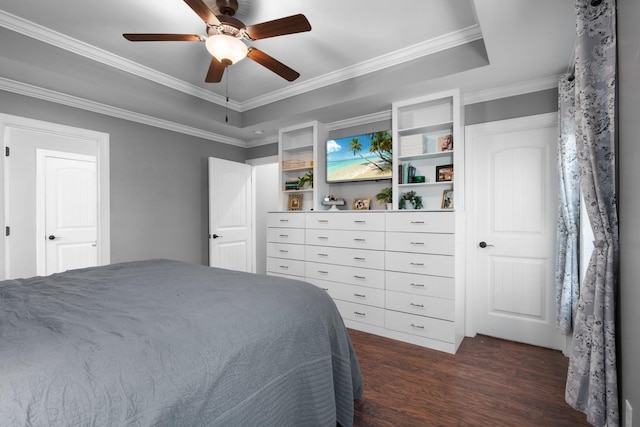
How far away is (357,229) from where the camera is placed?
→ 10.4 ft

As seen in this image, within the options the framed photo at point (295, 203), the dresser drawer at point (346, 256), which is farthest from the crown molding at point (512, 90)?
the framed photo at point (295, 203)

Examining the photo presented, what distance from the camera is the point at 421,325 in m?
2.80

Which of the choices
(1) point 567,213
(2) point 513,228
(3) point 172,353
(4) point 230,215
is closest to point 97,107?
(4) point 230,215

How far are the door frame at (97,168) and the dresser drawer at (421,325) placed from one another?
303 cm

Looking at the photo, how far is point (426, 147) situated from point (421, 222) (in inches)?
31.5

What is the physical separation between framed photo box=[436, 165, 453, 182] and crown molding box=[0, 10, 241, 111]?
267 centimetres

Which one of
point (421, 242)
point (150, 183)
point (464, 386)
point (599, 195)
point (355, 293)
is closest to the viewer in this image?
point (599, 195)

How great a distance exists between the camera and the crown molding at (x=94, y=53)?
7.36ft

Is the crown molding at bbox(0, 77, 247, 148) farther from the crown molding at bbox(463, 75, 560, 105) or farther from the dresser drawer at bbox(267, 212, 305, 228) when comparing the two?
the crown molding at bbox(463, 75, 560, 105)

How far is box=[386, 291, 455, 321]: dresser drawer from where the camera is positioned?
2.69 meters

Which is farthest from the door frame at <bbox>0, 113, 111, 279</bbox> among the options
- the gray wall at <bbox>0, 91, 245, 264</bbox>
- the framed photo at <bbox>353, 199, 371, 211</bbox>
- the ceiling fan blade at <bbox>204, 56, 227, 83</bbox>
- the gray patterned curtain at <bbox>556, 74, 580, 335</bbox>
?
the gray patterned curtain at <bbox>556, 74, 580, 335</bbox>

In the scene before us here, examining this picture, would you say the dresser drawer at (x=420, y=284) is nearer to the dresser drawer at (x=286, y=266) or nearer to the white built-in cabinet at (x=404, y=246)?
the white built-in cabinet at (x=404, y=246)

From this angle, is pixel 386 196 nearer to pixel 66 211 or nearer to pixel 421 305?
pixel 421 305

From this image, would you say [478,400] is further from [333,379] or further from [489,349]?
[333,379]
